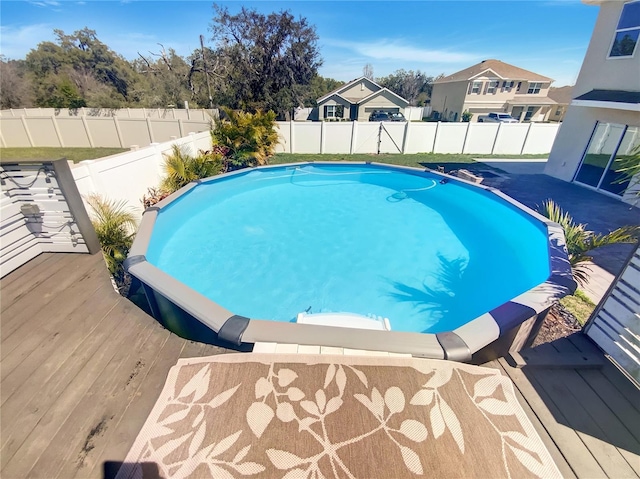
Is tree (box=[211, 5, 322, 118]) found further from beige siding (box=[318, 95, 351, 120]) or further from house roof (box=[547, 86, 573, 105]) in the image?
house roof (box=[547, 86, 573, 105])

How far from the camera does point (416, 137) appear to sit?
52.8 ft

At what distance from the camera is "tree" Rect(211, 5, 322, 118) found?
755 inches

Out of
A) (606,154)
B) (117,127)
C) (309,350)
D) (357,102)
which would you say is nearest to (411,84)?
(357,102)

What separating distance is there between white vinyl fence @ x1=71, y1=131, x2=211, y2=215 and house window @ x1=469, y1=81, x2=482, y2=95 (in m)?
32.8

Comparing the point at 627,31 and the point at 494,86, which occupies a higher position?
the point at 494,86

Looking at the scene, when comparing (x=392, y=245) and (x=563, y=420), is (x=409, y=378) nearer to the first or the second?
(x=563, y=420)

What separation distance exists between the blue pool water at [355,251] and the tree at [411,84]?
5086 centimetres

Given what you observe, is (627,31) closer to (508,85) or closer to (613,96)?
(613,96)

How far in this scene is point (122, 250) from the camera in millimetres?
5375

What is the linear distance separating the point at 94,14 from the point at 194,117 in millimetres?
10332

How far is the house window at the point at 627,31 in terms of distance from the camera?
876 centimetres

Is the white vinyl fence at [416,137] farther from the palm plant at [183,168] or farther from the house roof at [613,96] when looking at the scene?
the palm plant at [183,168]

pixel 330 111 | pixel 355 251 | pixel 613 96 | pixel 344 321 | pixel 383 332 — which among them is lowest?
pixel 355 251

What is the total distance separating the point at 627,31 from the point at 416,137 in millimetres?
8349
